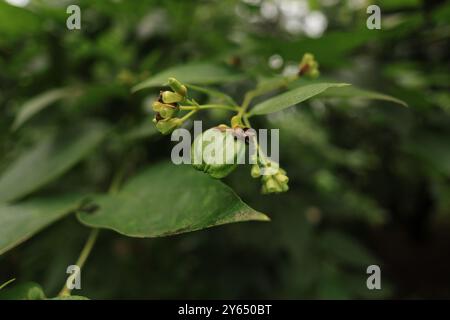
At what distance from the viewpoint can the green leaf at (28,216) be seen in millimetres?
377

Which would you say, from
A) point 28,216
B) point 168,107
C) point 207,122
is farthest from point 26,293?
point 207,122

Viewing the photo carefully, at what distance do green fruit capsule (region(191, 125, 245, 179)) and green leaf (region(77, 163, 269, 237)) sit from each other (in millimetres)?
23

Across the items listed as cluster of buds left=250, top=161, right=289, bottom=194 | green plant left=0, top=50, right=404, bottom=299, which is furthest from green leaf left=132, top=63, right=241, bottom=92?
cluster of buds left=250, top=161, right=289, bottom=194

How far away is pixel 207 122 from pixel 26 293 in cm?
32

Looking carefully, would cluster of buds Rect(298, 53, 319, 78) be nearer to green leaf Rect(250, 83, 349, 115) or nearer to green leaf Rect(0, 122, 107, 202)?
green leaf Rect(250, 83, 349, 115)

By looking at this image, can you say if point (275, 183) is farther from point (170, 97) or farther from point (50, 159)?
point (50, 159)

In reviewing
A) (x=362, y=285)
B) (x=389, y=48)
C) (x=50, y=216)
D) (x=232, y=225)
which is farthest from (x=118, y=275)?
(x=389, y=48)

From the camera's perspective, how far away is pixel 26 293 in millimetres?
371

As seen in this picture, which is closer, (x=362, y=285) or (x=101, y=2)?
(x=101, y=2)

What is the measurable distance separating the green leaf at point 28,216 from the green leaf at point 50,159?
0.02 metres

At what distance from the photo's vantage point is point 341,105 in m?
0.87

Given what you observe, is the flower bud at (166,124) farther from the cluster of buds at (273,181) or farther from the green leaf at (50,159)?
the green leaf at (50,159)
